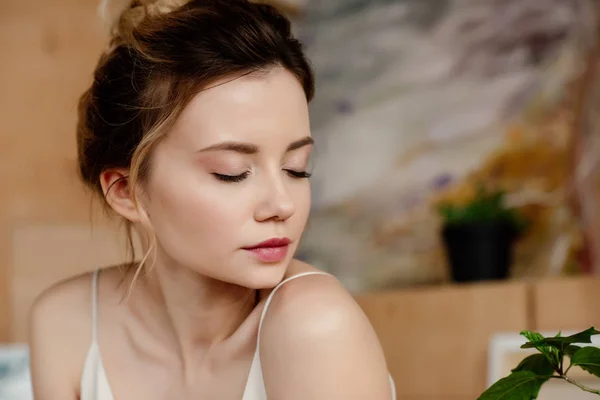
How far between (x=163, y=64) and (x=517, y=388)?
700 mm

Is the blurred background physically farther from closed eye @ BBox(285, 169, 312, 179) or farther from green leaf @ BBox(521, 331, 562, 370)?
green leaf @ BBox(521, 331, 562, 370)

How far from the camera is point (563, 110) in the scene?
8.71 feet

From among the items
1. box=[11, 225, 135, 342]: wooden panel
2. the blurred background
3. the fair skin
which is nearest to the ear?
the fair skin

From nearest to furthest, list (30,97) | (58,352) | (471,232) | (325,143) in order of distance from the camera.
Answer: (58,352), (471,232), (30,97), (325,143)

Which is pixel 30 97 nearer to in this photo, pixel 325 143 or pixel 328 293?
pixel 325 143

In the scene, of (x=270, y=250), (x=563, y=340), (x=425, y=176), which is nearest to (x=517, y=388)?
(x=563, y=340)

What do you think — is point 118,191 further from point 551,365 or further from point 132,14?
point 551,365

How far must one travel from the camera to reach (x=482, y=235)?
99.8 inches

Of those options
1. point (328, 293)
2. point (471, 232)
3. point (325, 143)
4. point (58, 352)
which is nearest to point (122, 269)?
point (58, 352)

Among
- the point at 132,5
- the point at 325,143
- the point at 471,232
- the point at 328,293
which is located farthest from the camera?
the point at 325,143

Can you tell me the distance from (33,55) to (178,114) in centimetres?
170

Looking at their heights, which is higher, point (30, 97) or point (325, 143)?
point (30, 97)

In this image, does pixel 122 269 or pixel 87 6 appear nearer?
pixel 122 269

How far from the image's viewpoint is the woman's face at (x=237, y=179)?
1.16m
